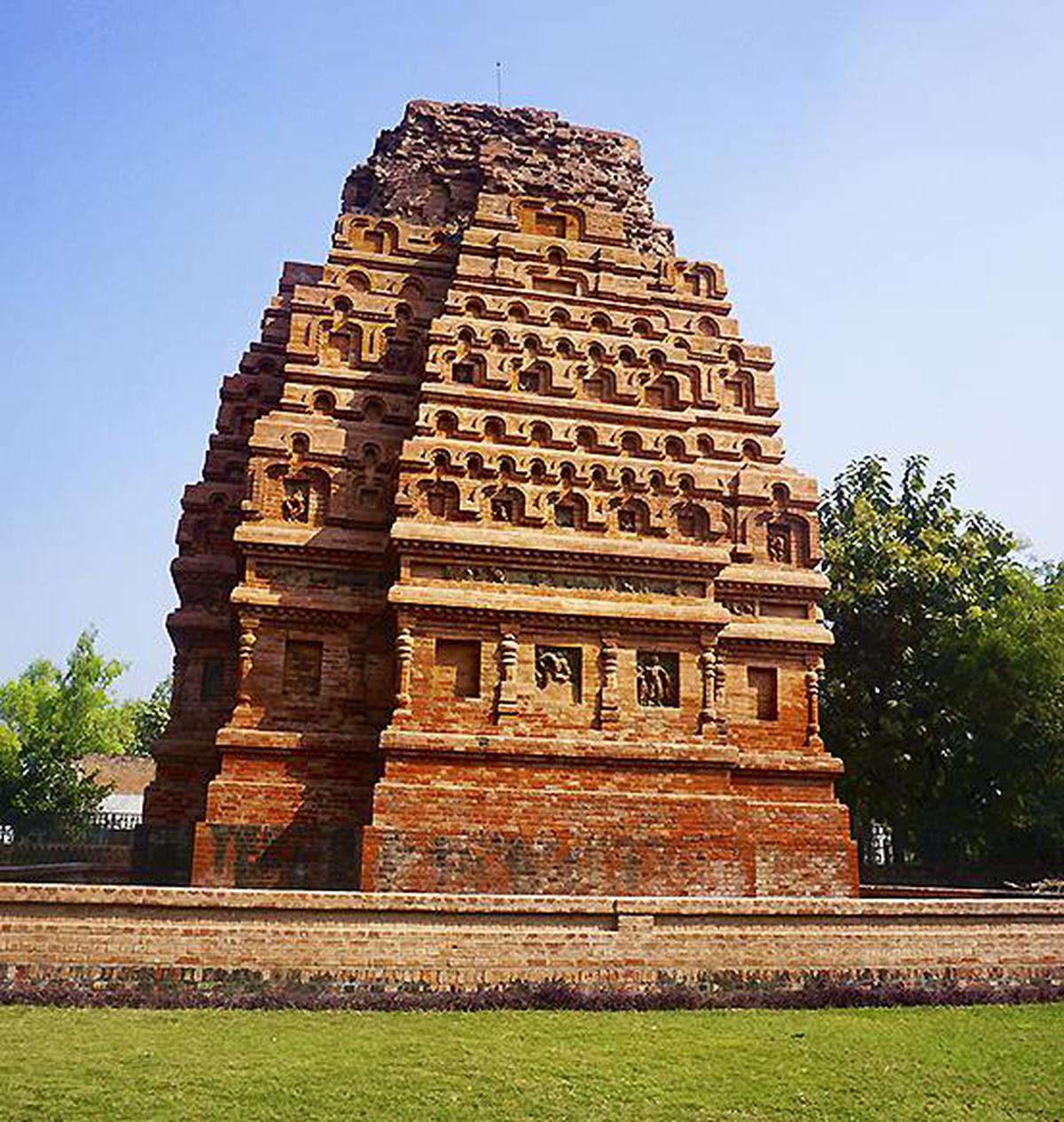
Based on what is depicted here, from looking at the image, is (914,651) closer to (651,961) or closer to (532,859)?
(532,859)

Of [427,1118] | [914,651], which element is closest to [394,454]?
[427,1118]

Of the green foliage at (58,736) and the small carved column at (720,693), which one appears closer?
the small carved column at (720,693)

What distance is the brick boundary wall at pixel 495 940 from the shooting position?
1126cm

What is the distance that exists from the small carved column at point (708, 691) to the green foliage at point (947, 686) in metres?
10.8

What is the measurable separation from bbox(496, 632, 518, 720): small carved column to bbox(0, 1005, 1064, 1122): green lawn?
17.9ft

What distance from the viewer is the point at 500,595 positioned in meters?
16.3

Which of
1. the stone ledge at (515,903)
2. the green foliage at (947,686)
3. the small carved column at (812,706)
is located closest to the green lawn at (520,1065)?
the stone ledge at (515,903)

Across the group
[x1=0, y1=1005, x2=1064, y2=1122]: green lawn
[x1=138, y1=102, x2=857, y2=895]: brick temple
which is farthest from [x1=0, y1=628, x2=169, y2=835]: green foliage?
[x1=0, y1=1005, x2=1064, y2=1122]: green lawn

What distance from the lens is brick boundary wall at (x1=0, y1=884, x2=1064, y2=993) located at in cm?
1126

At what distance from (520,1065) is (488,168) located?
18.0 m

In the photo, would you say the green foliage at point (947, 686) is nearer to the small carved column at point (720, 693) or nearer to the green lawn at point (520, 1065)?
the small carved column at point (720, 693)

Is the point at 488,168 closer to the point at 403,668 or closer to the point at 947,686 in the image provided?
the point at 403,668

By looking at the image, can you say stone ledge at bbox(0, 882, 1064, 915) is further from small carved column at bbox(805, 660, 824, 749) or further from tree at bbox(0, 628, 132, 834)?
tree at bbox(0, 628, 132, 834)

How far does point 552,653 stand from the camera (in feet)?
53.7
